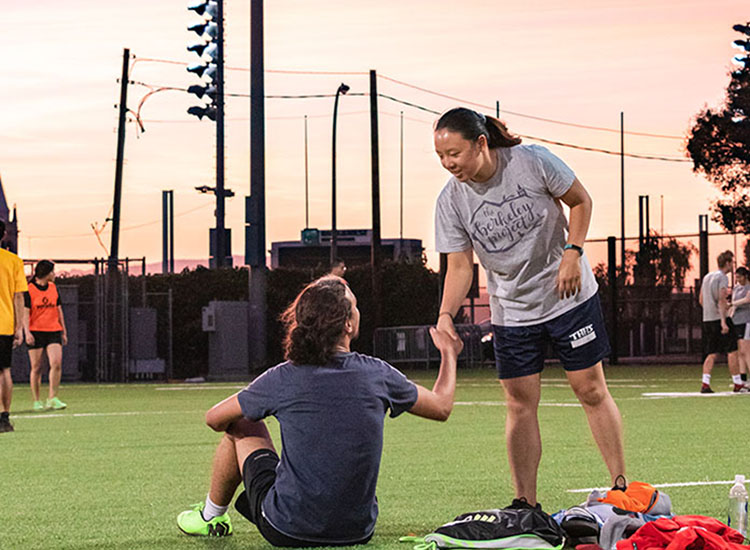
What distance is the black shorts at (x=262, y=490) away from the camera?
232 inches

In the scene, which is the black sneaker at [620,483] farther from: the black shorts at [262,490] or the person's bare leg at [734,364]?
the person's bare leg at [734,364]

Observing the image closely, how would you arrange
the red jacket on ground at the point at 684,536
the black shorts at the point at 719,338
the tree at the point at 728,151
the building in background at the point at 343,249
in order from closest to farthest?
the red jacket on ground at the point at 684,536 < the black shorts at the point at 719,338 < the tree at the point at 728,151 < the building in background at the point at 343,249

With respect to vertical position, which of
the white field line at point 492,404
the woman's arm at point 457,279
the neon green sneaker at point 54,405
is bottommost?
the neon green sneaker at point 54,405

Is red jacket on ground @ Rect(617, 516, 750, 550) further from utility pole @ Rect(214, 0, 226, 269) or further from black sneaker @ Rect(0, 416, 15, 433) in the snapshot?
utility pole @ Rect(214, 0, 226, 269)

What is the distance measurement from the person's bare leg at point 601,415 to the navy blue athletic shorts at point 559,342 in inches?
2.4

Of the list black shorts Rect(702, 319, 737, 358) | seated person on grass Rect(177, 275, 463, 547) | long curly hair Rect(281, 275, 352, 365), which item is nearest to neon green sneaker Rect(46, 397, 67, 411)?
black shorts Rect(702, 319, 737, 358)

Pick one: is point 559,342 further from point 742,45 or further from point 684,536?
point 742,45

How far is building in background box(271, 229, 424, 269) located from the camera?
75.3 metres

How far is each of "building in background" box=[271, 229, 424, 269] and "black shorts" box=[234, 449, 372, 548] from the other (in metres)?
66.3

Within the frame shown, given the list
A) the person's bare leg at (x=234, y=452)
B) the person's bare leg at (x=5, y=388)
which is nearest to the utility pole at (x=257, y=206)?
the person's bare leg at (x=5, y=388)

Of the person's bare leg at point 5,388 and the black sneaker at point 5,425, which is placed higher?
the person's bare leg at point 5,388

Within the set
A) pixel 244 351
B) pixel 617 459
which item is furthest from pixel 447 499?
pixel 244 351

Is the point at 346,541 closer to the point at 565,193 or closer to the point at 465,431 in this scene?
the point at 565,193

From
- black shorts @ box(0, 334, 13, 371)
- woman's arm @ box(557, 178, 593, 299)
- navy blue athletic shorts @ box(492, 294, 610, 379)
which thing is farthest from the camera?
black shorts @ box(0, 334, 13, 371)
